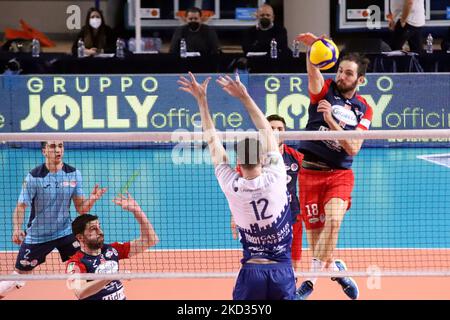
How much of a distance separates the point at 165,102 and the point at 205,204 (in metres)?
5.46

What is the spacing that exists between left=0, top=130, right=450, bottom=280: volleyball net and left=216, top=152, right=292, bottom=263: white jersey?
3.71 feet

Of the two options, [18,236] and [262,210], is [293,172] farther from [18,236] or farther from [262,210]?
[18,236]

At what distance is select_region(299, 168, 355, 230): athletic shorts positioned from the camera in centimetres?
842

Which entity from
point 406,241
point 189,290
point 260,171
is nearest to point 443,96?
point 406,241

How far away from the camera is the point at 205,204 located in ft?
34.0

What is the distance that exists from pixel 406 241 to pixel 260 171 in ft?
15.7

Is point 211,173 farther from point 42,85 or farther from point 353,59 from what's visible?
point 353,59

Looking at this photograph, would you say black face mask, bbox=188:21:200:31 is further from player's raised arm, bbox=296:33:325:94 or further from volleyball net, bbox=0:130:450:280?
player's raised arm, bbox=296:33:325:94

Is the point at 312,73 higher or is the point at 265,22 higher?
the point at 265,22

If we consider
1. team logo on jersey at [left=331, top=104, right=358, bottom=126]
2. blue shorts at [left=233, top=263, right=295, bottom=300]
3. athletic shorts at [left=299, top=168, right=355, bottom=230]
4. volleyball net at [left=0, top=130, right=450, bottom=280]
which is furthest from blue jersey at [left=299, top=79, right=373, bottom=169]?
blue shorts at [left=233, top=263, right=295, bottom=300]

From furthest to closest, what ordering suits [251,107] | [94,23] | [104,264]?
[94,23] → [104,264] → [251,107]

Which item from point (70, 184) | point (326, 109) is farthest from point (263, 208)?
point (70, 184)

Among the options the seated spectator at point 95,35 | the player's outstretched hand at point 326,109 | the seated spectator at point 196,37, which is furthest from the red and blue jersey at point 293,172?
the seated spectator at point 95,35

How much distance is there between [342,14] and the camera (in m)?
24.0
